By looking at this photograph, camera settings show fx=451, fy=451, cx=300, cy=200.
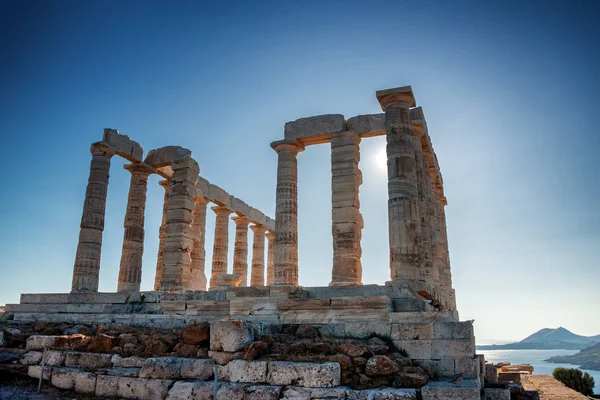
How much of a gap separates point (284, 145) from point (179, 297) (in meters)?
7.81

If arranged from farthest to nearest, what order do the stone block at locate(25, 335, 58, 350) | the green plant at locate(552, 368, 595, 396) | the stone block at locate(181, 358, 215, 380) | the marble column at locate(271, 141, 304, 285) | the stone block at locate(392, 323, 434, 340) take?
1. the green plant at locate(552, 368, 595, 396)
2. the marble column at locate(271, 141, 304, 285)
3. the stone block at locate(25, 335, 58, 350)
4. the stone block at locate(392, 323, 434, 340)
5. the stone block at locate(181, 358, 215, 380)

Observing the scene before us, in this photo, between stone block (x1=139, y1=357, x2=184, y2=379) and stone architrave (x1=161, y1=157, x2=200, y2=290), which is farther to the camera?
stone architrave (x1=161, y1=157, x2=200, y2=290)

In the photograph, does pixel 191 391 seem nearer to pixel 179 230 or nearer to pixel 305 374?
pixel 305 374

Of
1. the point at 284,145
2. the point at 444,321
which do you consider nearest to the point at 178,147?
the point at 284,145

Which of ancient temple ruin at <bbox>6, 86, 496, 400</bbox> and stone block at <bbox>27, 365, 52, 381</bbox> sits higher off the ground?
ancient temple ruin at <bbox>6, 86, 496, 400</bbox>

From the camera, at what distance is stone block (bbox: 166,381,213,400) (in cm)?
791

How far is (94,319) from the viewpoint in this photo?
15602 millimetres

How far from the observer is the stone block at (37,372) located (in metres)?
9.48

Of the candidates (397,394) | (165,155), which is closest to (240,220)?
(165,155)

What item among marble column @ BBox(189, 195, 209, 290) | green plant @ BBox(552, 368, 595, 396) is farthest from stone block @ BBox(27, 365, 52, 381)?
green plant @ BBox(552, 368, 595, 396)

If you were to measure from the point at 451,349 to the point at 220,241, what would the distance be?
76.8 feet

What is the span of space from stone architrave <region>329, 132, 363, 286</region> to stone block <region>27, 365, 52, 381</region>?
10.5 m

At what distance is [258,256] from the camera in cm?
3550

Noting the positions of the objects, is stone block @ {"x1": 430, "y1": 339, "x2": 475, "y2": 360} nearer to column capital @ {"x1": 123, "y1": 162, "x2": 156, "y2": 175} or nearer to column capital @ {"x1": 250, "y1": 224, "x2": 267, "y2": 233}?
column capital @ {"x1": 123, "y1": 162, "x2": 156, "y2": 175}
